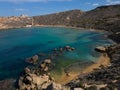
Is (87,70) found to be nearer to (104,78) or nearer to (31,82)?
(104,78)

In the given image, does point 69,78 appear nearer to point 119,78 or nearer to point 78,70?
point 78,70

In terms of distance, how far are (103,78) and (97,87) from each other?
1300cm

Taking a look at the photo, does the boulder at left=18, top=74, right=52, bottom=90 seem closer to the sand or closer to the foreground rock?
the foreground rock

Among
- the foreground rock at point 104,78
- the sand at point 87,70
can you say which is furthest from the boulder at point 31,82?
the sand at point 87,70

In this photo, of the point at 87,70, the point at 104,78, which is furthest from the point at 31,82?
the point at 87,70

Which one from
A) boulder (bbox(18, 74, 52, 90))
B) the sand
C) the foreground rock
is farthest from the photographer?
the sand

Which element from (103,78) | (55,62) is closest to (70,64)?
(55,62)

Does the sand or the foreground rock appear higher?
the foreground rock

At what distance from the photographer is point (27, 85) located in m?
59.3

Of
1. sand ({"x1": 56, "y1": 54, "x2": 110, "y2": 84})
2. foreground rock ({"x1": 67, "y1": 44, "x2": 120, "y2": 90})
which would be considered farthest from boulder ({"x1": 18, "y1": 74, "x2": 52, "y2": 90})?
sand ({"x1": 56, "y1": 54, "x2": 110, "y2": 84})

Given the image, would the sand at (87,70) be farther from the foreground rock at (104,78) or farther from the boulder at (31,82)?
the boulder at (31,82)

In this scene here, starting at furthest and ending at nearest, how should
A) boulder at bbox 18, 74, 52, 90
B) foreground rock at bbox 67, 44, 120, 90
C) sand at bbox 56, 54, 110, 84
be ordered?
sand at bbox 56, 54, 110, 84 → boulder at bbox 18, 74, 52, 90 → foreground rock at bbox 67, 44, 120, 90

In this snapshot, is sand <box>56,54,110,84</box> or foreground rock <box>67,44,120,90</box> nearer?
foreground rock <box>67,44,120,90</box>

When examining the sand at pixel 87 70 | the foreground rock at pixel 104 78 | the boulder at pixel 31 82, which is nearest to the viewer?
the foreground rock at pixel 104 78
